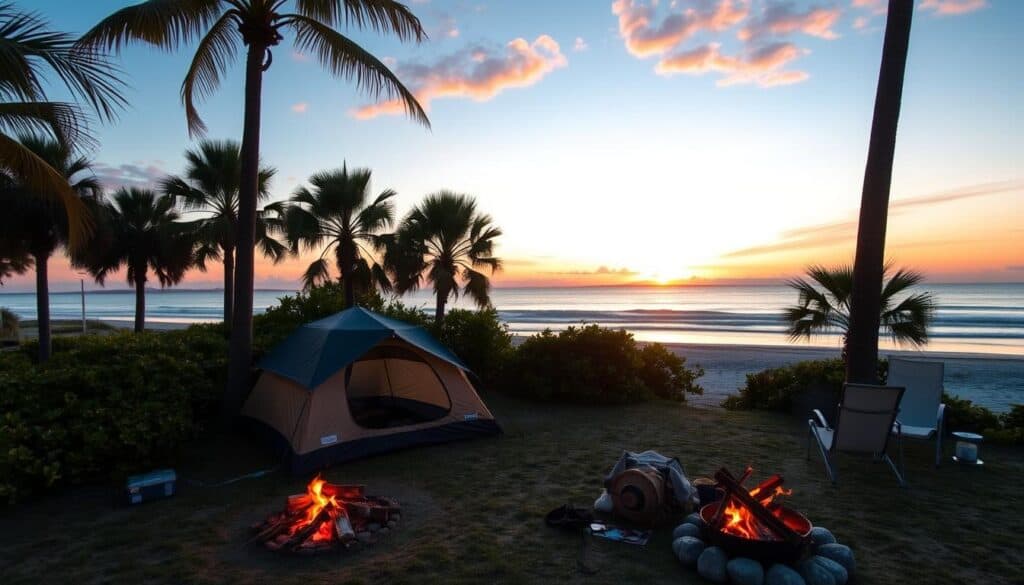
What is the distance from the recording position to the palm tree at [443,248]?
531 inches

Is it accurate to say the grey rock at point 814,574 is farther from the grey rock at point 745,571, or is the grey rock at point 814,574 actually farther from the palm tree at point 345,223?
the palm tree at point 345,223

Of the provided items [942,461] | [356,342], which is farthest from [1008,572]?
[356,342]

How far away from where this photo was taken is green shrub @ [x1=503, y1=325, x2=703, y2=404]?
959 cm

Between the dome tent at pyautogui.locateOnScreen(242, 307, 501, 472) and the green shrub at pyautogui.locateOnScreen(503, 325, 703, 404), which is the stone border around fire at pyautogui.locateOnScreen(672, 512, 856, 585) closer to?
the dome tent at pyautogui.locateOnScreen(242, 307, 501, 472)

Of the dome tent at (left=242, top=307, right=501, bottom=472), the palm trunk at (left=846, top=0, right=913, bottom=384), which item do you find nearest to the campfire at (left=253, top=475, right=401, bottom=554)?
the dome tent at (left=242, top=307, right=501, bottom=472)

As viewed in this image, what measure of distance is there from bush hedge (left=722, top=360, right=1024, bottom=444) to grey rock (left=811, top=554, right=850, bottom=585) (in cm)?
526

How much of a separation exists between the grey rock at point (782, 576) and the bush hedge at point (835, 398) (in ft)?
18.4

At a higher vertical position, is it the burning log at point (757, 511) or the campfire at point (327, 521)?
the burning log at point (757, 511)

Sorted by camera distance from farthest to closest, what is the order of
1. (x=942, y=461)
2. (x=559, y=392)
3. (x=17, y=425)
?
(x=559, y=392), (x=942, y=461), (x=17, y=425)

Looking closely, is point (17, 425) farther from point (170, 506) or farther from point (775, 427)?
point (775, 427)

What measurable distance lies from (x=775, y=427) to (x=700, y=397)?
367 cm

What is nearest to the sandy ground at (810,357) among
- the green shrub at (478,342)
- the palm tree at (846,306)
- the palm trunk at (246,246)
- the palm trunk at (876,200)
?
the palm tree at (846,306)

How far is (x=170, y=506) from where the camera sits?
16.0ft

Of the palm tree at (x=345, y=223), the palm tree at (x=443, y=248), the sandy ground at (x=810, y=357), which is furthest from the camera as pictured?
the palm tree at (x=443, y=248)
